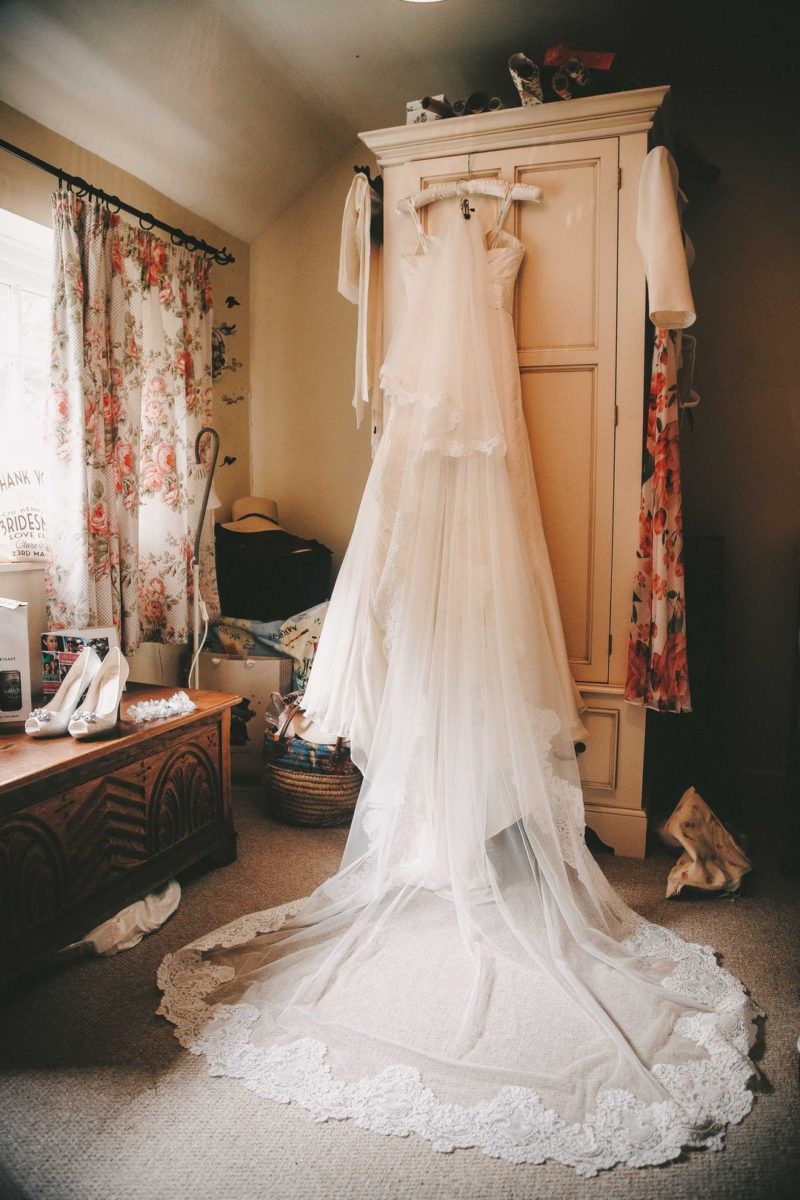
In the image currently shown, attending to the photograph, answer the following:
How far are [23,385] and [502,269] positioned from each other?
1533mm

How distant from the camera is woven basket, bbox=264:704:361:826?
248 centimetres

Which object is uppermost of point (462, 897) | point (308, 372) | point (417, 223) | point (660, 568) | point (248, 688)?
point (417, 223)

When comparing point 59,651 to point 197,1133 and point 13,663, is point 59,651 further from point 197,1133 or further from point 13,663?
point 197,1133

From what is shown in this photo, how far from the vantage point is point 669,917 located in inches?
76.8

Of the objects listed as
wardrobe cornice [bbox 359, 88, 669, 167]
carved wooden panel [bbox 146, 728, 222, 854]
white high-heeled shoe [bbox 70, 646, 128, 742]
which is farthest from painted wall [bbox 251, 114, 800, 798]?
white high-heeled shoe [bbox 70, 646, 128, 742]

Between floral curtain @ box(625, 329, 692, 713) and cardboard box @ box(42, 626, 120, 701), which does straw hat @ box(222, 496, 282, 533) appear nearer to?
cardboard box @ box(42, 626, 120, 701)

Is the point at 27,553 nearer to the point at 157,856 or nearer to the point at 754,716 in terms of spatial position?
the point at 157,856

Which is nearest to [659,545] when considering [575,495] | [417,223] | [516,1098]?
[575,495]

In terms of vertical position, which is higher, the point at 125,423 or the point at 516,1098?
the point at 125,423

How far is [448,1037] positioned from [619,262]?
2073mm

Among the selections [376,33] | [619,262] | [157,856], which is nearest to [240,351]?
[376,33]

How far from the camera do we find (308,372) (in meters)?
3.23

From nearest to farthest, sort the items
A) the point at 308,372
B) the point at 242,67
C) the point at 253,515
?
the point at 242,67 < the point at 253,515 < the point at 308,372

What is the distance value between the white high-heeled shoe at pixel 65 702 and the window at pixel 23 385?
51 centimetres
